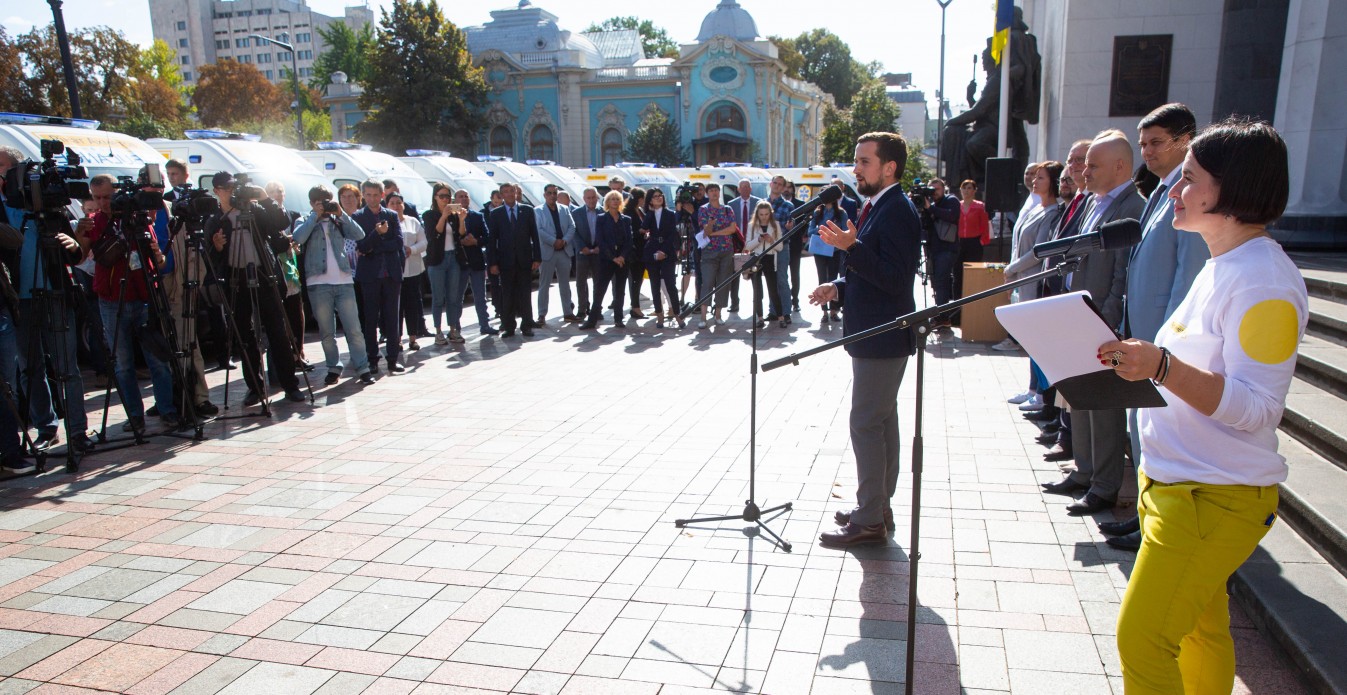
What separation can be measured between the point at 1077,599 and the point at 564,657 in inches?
89.7

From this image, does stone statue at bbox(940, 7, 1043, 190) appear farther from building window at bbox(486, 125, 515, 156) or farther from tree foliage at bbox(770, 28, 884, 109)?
tree foliage at bbox(770, 28, 884, 109)

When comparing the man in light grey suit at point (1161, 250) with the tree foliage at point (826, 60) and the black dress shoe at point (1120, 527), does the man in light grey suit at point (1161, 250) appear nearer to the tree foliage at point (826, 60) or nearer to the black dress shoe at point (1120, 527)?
the black dress shoe at point (1120, 527)

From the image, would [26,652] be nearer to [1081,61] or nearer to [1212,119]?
[1081,61]

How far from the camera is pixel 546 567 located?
4336mm

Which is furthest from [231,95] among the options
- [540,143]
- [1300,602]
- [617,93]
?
[1300,602]

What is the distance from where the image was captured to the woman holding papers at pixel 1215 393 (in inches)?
82.4

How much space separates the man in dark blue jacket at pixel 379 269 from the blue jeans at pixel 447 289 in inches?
62.4

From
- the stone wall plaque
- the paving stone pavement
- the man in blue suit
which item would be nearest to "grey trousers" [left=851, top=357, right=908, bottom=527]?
the paving stone pavement

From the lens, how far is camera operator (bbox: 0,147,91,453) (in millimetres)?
6250

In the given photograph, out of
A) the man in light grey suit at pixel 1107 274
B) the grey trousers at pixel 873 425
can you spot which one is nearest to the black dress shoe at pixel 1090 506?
the man in light grey suit at pixel 1107 274

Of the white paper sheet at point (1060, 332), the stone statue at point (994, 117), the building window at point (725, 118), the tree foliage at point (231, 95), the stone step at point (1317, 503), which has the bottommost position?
the stone step at point (1317, 503)

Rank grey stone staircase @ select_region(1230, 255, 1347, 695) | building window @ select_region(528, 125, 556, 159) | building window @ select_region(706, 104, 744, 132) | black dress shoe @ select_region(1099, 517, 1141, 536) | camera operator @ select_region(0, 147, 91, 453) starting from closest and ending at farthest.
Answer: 1. grey stone staircase @ select_region(1230, 255, 1347, 695)
2. black dress shoe @ select_region(1099, 517, 1141, 536)
3. camera operator @ select_region(0, 147, 91, 453)
4. building window @ select_region(706, 104, 744, 132)
5. building window @ select_region(528, 125, 556, 159)

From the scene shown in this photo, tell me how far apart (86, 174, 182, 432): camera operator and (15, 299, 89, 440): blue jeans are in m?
0.36

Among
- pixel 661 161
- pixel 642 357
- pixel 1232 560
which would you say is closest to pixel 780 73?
pixel 661 161
